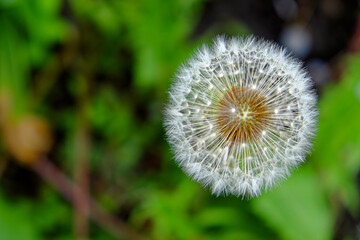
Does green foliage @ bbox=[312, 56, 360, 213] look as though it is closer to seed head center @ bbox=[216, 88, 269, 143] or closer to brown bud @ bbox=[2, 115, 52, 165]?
seed head center @ bbox=[216, 88, 269, 143]

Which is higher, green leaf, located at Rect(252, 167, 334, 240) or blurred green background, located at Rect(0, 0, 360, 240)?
blurred green background, located at Rect(0, 0, 360, 240)

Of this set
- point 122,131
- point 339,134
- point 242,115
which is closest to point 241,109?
point 242,115

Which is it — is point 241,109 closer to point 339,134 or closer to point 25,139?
point 339,134

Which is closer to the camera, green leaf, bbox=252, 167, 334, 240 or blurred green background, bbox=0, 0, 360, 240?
green leaf, bbox=252, 167, 334, 240

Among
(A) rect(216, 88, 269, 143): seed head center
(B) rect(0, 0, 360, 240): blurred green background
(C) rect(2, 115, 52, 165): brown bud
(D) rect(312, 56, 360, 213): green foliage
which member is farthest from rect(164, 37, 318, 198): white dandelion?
(C) rect(2, 115, 52, 165): brown bud

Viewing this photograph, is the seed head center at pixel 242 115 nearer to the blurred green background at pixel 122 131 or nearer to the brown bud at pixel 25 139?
the blurred green background at pixel 122 131

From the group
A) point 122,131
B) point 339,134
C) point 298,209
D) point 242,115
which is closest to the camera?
point 242,115
